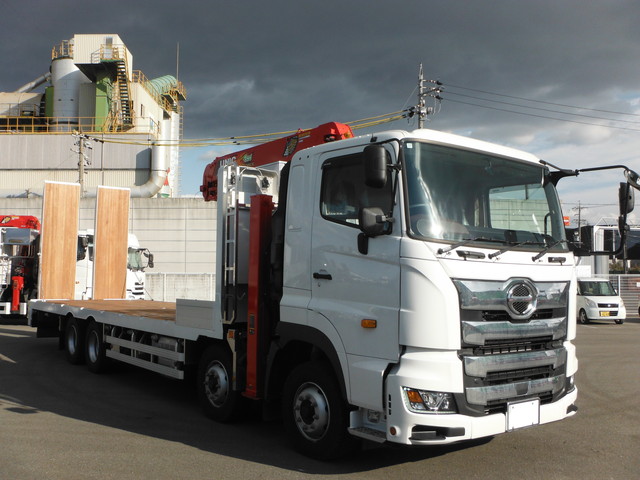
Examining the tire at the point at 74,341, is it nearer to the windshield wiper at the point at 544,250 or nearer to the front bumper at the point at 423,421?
the front bumper at the point at 423,421

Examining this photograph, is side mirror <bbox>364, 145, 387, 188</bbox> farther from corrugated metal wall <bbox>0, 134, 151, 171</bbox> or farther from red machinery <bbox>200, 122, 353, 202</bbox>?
corrugated metal wall <bbox>0, 134, 151, 171</bbox>

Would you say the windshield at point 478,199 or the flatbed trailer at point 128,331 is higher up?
the windshield at point 478,199

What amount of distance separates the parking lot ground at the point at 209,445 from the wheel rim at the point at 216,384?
0.28m

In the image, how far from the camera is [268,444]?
562 centimetres

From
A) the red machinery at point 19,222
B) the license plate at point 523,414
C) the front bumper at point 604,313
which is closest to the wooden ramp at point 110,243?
the red machinery at point 19,222

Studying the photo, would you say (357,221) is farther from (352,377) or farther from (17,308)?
(17,308)

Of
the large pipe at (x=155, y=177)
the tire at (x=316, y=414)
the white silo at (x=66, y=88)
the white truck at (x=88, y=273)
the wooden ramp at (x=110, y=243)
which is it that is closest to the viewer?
the tire at (x=316, y=414)

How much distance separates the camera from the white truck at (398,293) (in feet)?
14.1

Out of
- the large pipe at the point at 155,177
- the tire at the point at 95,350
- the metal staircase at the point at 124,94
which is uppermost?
the metal staircase at the point at 124,94

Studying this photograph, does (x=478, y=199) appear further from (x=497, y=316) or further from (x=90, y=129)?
(x=90, y=129)

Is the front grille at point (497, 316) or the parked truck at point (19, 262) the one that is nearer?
the front grille at point (497, 316)

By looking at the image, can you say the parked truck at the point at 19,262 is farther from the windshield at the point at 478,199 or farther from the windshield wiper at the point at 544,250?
the windshield wiper at the point at 544,250

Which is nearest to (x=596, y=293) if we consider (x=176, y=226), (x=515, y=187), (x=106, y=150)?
(x=176, y=226)

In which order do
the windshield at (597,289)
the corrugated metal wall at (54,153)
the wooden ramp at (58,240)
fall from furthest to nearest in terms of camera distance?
the corrugated metal wall at (54,153) < the windshield at (597,289) < the wooden ramp at (58,240)
